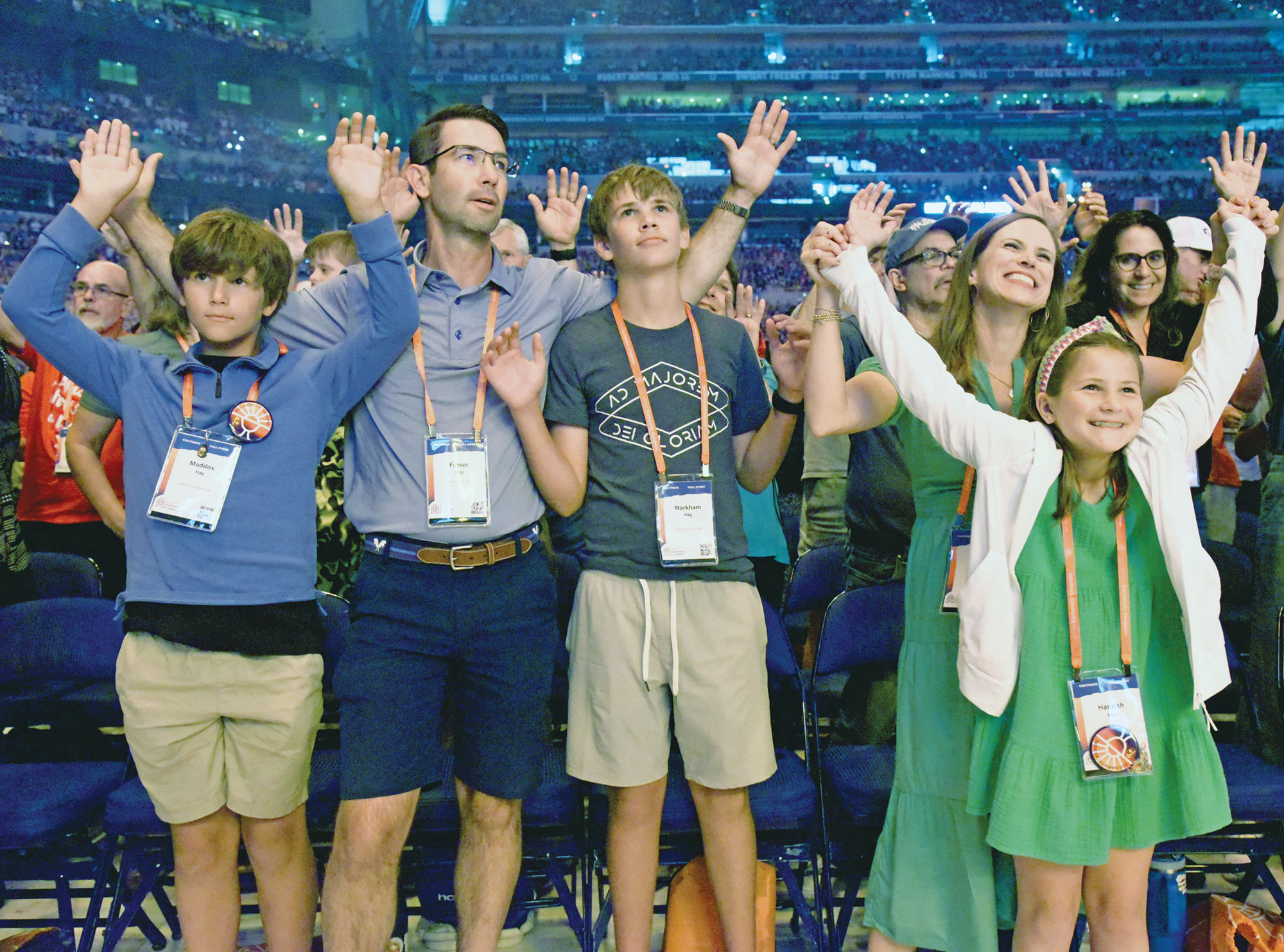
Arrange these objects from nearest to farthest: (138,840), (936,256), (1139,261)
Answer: (138,840) < (1139,261) < (936,256)

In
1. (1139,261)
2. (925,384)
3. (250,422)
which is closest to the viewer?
(925,384)

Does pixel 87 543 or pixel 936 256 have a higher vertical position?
pixel 936 256

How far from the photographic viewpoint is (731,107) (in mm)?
26875

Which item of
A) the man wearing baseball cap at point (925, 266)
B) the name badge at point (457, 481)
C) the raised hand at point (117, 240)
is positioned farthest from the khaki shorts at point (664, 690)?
the raised hand at point (117, 240)

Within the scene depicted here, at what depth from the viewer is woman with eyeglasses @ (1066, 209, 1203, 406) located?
7.69 ft

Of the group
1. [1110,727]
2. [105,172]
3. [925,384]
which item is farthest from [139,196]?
[1110,727]

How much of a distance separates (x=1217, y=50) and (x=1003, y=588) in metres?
31.6

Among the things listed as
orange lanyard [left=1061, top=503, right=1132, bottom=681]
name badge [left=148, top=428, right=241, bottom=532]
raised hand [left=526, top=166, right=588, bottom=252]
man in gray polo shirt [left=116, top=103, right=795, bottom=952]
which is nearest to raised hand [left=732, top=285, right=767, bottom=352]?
raised hand [left=526, top=166, right=588, bottom=252]

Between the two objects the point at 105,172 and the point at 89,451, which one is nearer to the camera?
the point at 105,172

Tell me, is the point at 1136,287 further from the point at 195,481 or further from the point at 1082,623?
the point at 195,481

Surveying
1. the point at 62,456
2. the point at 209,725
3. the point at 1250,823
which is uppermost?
the point at 62,456

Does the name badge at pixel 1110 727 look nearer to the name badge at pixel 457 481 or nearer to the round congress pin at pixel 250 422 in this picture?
the name badge at pixel 457 481

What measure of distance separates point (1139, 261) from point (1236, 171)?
305 mm

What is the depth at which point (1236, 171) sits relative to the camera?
2.10 metres
